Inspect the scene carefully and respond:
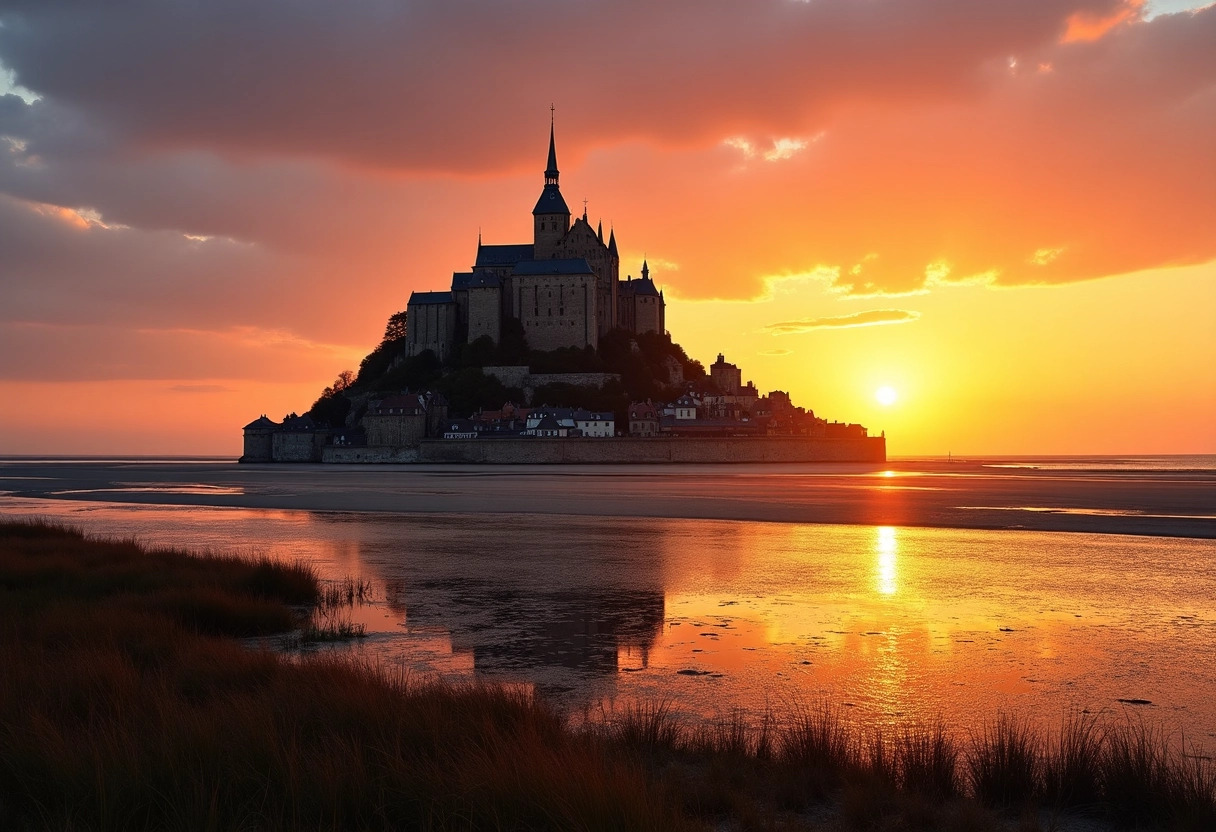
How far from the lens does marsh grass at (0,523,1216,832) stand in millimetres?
4750

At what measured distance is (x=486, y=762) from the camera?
5.08 m

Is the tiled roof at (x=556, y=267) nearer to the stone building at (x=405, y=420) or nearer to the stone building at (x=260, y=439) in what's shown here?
the stone building at (x=405, y=420)

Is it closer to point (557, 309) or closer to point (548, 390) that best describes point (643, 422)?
point (548, 390)

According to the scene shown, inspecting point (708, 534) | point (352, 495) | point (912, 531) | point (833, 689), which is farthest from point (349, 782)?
point (352, 495)

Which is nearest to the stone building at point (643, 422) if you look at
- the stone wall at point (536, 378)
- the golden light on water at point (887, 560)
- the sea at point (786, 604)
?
the stone wall at point (536, 378)

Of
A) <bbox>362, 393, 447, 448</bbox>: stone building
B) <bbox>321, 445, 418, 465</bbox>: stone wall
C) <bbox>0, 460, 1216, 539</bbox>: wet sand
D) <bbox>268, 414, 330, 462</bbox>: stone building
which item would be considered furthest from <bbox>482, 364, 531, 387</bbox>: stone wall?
<bbox>0, 460, 1216, 539</bbox>: wet sand

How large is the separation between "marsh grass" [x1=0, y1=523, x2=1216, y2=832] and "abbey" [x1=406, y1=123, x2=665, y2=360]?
10652cm

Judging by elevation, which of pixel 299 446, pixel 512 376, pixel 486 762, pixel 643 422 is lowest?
pixel 486 762

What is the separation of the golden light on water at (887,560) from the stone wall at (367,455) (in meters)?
84.2

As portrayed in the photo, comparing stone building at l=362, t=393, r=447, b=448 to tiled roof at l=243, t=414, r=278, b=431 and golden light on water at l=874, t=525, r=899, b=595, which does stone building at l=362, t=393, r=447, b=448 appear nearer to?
tiled roof at l=243, t=414, r=278, b=431

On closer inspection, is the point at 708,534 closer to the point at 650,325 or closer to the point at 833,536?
the point at 833,536

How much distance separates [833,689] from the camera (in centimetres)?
793

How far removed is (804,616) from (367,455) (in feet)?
327

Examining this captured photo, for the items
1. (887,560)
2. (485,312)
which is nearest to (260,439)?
(485,312)
